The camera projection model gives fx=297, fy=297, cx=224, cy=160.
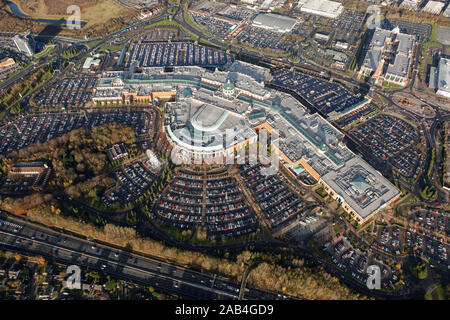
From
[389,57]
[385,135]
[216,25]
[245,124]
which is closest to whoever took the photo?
[245,124]

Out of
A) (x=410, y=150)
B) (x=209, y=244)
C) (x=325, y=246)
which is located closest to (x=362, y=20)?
(x=410, y=150)

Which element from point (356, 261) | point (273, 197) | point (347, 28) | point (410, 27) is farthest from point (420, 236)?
point (410, 27)

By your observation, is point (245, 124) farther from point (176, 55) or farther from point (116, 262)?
point (176, 55)

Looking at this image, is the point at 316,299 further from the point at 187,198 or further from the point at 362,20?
the point at 362,20

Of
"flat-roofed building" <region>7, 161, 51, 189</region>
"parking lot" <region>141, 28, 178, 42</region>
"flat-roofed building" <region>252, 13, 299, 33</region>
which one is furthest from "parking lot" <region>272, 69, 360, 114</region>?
"flat-roofed building" <region>7, 161, 51, 189</region>

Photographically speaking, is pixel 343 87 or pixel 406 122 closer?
pixel 406 122

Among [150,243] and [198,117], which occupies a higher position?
[198,117]

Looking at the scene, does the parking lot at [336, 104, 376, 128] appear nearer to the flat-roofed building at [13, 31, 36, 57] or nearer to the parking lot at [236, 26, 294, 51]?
the parking lot at [236, 26, 294, 51]
